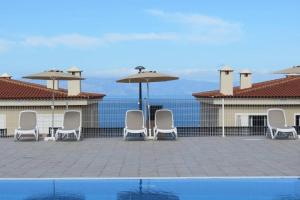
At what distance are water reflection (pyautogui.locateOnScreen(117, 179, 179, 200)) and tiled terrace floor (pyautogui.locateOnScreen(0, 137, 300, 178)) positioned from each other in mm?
1115

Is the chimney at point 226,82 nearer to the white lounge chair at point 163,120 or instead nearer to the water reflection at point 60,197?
the white lounge chair at point 163,120

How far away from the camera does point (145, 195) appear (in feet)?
28.3

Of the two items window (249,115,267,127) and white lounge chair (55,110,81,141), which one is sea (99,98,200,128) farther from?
window (249,115,267,127)

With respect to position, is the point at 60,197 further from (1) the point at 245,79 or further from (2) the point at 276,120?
(1) the point at 245,79

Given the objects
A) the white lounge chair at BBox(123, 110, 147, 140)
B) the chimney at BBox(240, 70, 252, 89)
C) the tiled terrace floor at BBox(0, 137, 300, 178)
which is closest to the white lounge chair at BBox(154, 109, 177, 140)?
the white lounge chair at BBox(123, 110, 147, 140)

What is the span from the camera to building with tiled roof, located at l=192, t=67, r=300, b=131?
1999 centimetres

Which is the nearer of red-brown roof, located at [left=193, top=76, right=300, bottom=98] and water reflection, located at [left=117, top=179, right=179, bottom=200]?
water reflection, located at [left=117, top=179, right=179, bottom=200]

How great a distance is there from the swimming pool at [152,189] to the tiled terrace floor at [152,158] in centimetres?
51

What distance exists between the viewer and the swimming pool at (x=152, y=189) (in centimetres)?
856

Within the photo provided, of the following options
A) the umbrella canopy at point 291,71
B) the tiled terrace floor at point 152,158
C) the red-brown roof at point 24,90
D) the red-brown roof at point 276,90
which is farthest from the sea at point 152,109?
the red-brown roof at point 276,90

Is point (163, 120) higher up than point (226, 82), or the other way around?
point (226, 82)

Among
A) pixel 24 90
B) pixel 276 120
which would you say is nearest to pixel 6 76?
pixel 24 90

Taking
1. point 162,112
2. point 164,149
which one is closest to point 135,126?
point 162,112

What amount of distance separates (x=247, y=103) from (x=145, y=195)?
17.3 meters
